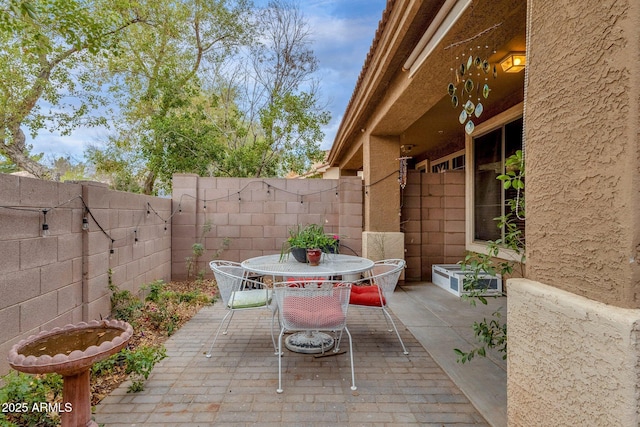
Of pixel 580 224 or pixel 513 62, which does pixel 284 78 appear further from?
pixel 580 224

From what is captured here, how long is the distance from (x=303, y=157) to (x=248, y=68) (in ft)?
10.5

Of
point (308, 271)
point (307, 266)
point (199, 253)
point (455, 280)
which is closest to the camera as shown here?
point (308, 271)

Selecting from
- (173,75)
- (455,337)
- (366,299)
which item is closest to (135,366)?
(366,299)

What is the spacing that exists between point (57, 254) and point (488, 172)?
217 inches

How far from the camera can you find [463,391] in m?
2.27

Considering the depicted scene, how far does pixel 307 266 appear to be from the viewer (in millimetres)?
3152

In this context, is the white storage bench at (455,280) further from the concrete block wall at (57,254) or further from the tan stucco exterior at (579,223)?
the concrete block wall at (57,254)

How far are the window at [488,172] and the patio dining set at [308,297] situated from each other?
2.54m

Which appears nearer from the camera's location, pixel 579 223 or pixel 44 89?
pixel 579 223

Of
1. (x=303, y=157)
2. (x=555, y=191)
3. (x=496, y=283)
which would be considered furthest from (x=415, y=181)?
(x=555, y=191)

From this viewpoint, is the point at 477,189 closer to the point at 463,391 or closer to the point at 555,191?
the point at 463,391

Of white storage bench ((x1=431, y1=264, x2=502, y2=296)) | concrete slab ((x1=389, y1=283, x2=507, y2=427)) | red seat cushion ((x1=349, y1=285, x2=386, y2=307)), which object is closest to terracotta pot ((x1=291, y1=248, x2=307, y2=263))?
red seat cushion ((x1=349, y1=285, x2=386, y2=307))

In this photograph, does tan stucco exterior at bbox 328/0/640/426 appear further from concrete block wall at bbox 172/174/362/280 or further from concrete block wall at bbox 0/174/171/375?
concrete block wall at bbox 172/174/362/280

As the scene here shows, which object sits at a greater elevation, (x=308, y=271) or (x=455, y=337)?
(x=308, y=271)
